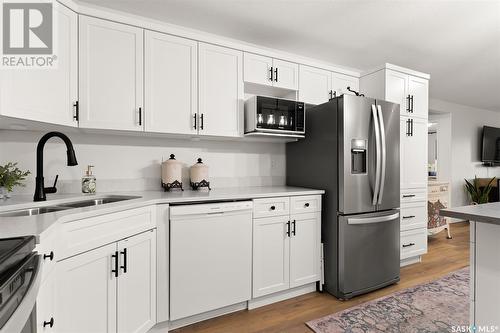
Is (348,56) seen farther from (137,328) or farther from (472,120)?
(472,120)

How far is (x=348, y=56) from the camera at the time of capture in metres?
3.29

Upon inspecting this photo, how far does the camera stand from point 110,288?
1.50 metres

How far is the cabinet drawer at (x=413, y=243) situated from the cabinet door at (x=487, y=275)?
5.43ft

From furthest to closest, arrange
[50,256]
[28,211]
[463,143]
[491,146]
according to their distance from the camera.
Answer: [491,146]
[463,143]
[28,211]
[50,256]

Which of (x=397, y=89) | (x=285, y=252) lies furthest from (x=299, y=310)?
(x=397, y=89)

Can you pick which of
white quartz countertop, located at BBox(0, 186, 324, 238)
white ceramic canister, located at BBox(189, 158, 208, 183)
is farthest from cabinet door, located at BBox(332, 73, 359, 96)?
white ceramic canister, located at BBox(189, 158, 208, 183)

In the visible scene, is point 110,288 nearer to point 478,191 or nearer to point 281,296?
point 281,296

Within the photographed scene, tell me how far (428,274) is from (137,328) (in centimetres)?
308

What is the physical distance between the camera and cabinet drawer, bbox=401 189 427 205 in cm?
308

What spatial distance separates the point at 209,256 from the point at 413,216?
8.64ft

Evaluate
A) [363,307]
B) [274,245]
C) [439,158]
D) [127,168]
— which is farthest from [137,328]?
[439,158]

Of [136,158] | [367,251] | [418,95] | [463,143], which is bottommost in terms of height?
[367,251]

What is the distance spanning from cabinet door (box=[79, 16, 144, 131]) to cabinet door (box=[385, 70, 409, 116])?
2704 millimetres

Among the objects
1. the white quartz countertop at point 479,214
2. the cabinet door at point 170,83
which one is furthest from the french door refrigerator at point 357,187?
the cabinet door at point 170,83
